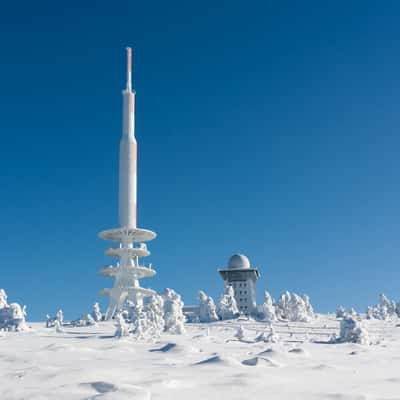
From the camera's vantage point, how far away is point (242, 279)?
353ft

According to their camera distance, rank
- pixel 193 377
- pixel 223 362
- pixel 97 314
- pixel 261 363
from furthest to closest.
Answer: pixel 97 314
pixel 261 363
pixel 223 362
pixel 193 377

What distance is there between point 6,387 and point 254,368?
7995 millimetres

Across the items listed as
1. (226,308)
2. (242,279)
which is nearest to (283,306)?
(226,308)

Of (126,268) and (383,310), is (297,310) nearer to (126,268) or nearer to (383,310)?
(383,310)

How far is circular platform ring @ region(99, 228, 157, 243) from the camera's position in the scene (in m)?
83.0

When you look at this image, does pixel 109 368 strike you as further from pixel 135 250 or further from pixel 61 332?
pixel 135 250

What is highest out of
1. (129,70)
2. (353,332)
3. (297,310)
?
(129,70)

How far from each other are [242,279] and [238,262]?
145 inches

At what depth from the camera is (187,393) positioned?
14.9 meters

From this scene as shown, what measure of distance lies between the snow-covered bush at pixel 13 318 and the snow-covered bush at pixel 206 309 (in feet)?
115

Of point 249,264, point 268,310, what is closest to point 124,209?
point 268,310

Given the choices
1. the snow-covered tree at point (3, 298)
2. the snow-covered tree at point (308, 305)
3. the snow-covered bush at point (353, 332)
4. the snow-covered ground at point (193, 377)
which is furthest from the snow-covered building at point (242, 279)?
the snow-covered ground at point (193, 377)

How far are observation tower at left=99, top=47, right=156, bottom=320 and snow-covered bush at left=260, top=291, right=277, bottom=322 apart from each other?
1627 cm

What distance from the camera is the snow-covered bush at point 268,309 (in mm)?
79125
